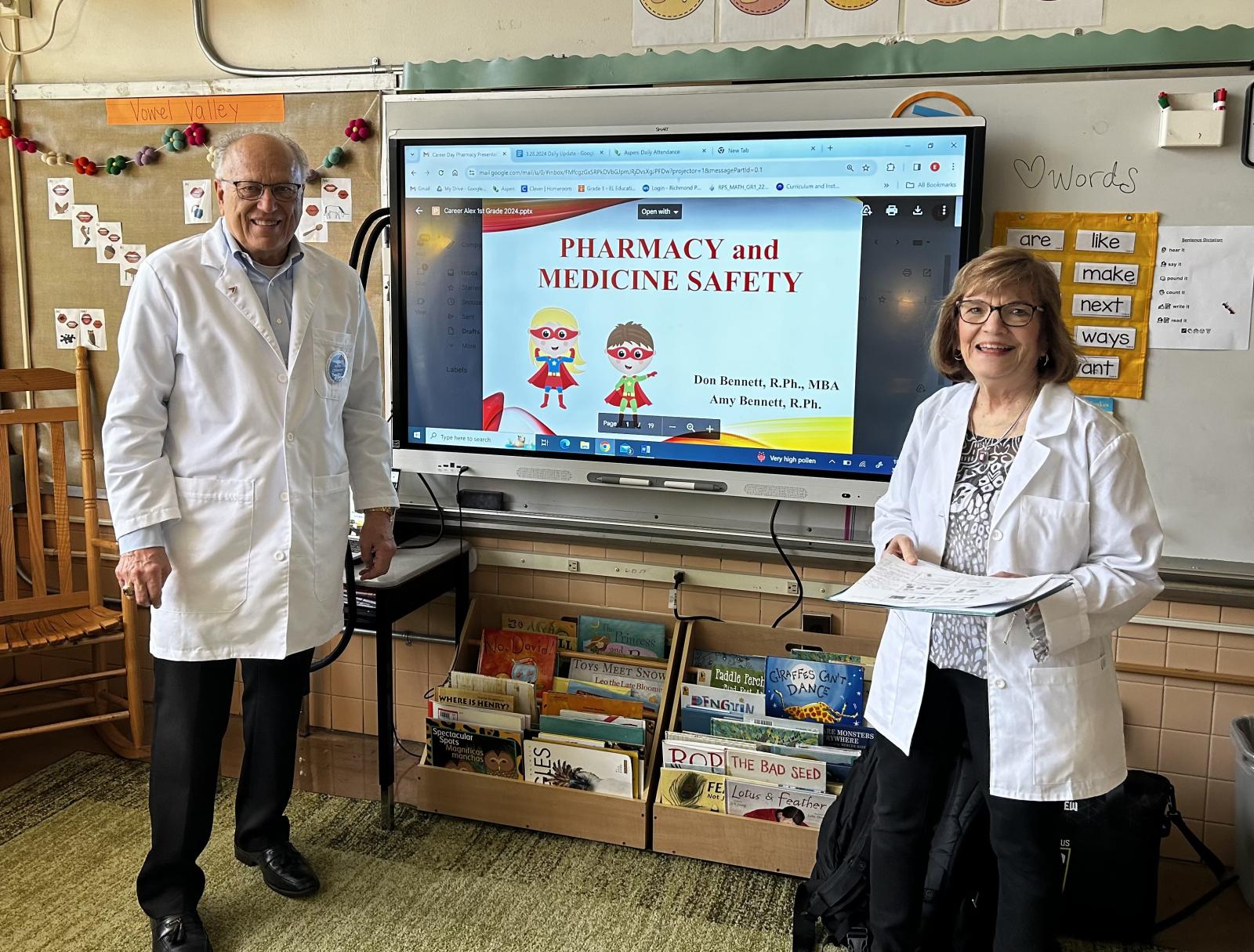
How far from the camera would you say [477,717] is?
102 inches

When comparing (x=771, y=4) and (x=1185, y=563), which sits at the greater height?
(x=771, y=4)

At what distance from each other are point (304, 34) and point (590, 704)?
208cm

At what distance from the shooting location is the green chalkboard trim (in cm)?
228

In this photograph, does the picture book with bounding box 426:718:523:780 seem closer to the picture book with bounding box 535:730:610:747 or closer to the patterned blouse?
the picture book with bounding box 535:730:610:747

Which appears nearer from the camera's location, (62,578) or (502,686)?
(502,686)

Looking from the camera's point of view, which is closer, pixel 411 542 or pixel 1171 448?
pixel 1171 448

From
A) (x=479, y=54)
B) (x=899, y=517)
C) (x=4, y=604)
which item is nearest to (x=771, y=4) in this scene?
(x=479, y=54)

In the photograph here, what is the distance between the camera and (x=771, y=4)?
2.53m

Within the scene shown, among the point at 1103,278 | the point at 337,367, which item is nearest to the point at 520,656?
the point at 337,367

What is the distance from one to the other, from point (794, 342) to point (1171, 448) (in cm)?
93

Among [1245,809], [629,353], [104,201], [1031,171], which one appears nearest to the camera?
[1245,809]

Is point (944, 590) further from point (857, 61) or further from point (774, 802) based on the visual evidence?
point (857, 61)

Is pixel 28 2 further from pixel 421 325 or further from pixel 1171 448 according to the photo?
pixel 1171 448

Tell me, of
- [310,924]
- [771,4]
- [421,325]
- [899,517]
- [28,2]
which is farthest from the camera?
[28,2]
